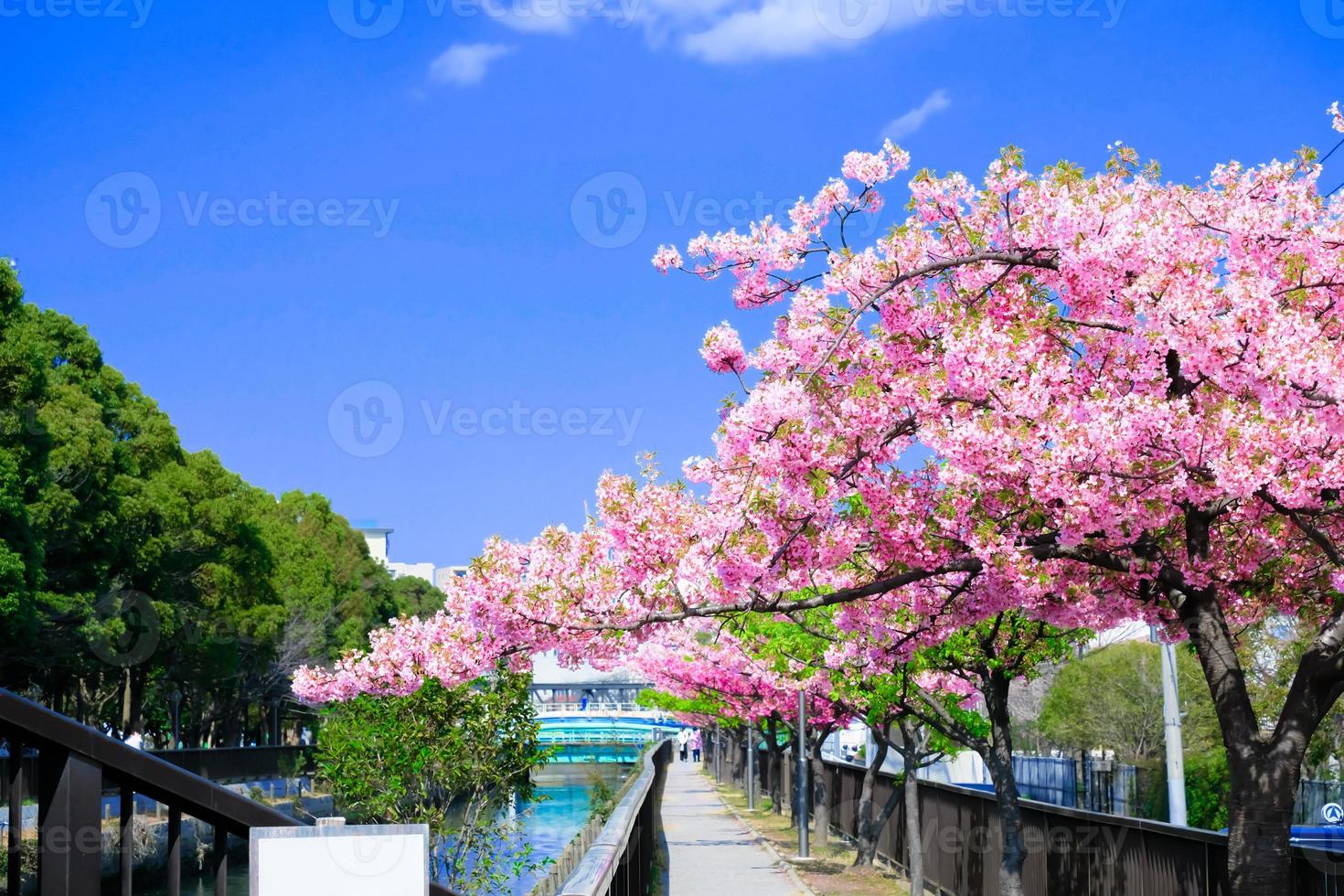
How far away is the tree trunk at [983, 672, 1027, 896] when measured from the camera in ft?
44.9

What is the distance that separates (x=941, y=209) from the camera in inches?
365

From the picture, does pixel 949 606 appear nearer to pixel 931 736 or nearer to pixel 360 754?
pixel 360 754

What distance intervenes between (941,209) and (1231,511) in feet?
9.03

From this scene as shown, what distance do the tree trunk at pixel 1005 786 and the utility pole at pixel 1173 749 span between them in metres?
3.19

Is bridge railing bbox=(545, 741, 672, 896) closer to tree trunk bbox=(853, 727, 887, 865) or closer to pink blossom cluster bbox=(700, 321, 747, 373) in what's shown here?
pink blossom cluster bbox=(700, 321, 747, 373)

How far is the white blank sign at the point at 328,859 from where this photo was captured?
2.38m

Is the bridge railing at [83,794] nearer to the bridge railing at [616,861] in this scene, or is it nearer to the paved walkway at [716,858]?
the bridge railing at [616,861]

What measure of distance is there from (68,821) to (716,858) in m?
25.0

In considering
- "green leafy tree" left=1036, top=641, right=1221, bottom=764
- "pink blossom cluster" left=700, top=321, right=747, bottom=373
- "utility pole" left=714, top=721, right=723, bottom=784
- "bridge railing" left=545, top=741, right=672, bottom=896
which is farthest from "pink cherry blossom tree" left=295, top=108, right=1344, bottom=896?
"utility pole" left=714, top=721, right=723, bottom=784

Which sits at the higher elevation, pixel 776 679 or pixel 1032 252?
pixel 1032 252

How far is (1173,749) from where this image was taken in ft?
58.6

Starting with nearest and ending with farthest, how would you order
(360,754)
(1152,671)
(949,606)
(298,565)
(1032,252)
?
(1032,252)
(949,606)
(360,754)
(1152,671)
(298,565)

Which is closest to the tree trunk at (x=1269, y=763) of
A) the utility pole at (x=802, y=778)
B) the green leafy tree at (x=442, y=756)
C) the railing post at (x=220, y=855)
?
the railing post at (x=220, y=855)

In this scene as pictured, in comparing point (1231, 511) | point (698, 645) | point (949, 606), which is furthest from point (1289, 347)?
point (698, 645)
